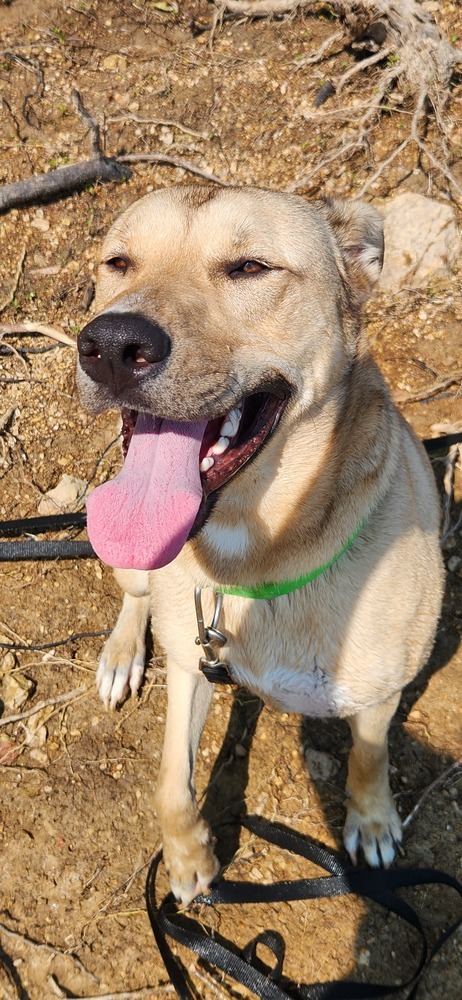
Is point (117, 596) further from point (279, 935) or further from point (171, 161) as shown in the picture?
point (171, 161)

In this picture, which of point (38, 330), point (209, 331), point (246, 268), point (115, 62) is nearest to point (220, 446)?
point (209, 331)

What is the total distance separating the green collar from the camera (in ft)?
7.39

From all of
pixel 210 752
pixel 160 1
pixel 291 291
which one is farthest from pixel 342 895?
pixel 160 1

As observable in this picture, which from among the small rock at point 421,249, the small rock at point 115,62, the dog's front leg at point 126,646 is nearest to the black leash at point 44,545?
the dog's front leg at point 126,646

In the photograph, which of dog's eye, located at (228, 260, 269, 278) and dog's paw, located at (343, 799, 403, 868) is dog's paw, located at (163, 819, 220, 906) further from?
dog's eye, located at (228, 260, 269, 278)

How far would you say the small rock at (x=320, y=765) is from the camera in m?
3.08

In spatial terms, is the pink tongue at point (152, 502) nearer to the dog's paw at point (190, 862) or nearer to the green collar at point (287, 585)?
the green collar at point (287, 585)

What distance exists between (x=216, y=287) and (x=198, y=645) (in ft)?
4.00

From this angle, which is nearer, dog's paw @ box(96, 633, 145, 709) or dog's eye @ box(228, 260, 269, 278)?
dog's eye @ box(228, 260, 269, 278)

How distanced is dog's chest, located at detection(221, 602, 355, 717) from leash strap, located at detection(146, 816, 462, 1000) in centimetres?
67

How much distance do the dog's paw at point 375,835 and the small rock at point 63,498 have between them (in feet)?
7.26

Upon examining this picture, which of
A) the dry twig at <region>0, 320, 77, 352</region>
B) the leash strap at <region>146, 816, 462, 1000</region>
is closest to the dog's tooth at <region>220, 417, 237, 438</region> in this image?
the leash strap at <region>146, 816, 462, 1000</region>

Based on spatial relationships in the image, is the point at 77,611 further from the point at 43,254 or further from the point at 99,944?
the point at 43,254

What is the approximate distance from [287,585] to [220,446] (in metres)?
0.53
